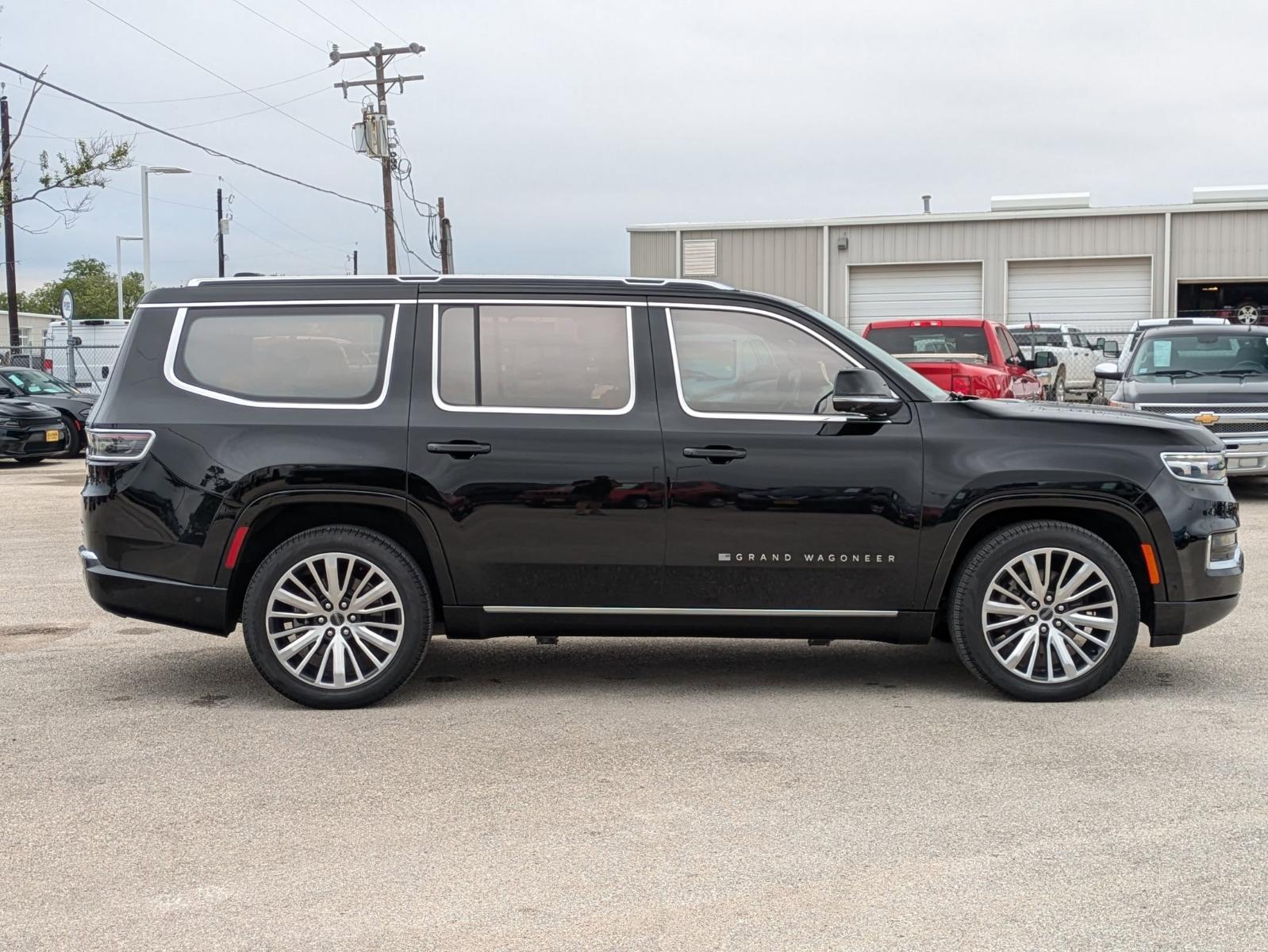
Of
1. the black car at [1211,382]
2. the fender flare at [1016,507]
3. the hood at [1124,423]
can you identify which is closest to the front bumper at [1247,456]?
the black car at [1211,382]

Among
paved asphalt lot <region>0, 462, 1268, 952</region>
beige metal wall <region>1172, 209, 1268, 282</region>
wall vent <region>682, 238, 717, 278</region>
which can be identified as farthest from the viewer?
wall vent <region>682, 238, 717, 278</region>

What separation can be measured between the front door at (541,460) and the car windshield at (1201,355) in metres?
10.4

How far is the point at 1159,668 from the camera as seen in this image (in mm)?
6941

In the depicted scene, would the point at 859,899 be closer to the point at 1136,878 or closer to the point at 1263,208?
the point at 1136,878

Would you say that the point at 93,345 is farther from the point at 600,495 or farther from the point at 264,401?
the point at 600,495

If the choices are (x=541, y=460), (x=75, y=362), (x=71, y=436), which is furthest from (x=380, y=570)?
(x=75, y=362)

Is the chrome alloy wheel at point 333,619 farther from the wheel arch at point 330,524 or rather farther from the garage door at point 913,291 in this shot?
the garage door at point 913,291

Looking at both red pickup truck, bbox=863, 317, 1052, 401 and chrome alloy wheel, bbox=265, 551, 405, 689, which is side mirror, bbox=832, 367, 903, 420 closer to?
chrome alloy wheel, bbox=265, 551, 405, 689

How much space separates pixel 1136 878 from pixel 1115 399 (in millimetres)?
11868

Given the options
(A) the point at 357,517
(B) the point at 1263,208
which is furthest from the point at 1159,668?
(B) the point at 1263,208

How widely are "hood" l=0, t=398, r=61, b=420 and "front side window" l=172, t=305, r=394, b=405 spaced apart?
52.3 feet

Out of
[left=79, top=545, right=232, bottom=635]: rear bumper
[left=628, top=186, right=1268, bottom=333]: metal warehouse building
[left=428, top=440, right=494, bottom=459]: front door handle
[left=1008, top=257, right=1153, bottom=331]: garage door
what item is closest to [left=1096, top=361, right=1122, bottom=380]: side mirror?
[left=428, top=440, right=494, bottom=459]: front door handle

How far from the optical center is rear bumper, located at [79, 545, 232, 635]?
20.3ft

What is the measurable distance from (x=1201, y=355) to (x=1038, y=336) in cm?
1543
